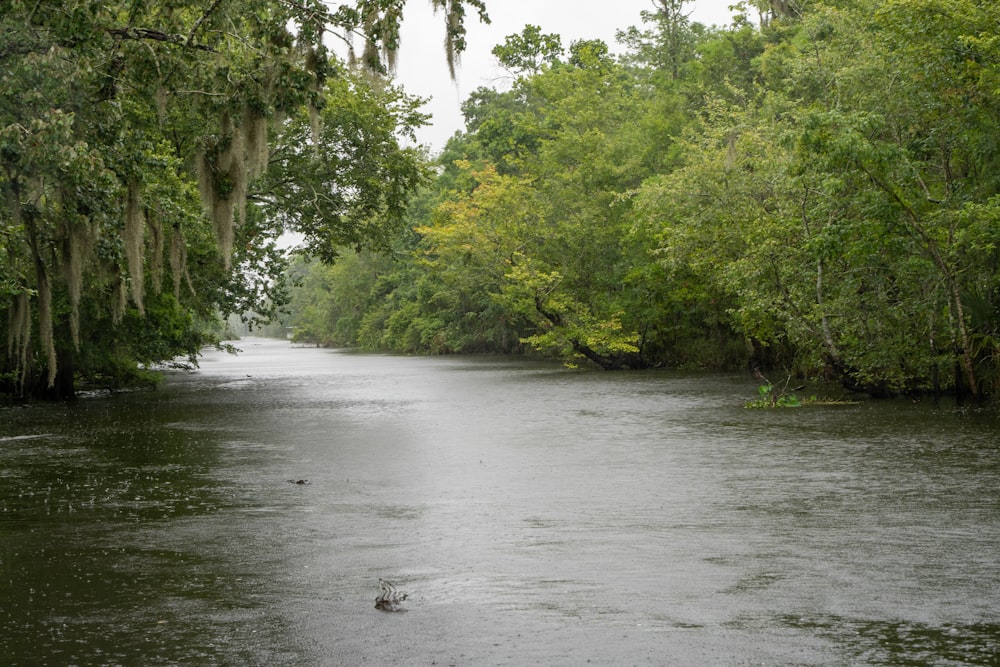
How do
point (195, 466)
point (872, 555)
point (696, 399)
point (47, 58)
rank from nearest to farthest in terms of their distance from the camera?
point (872, 555) → point (47, 58) → point (195, 466) → point (696, 399)

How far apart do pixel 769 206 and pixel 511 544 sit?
68.0 ft

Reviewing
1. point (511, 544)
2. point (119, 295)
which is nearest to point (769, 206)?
point (119, 295)

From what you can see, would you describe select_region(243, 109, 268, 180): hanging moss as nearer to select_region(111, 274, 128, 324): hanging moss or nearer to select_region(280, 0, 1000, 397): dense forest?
select_region(111, 274, 128, 324): hanging moss

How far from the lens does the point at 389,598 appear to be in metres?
6.95

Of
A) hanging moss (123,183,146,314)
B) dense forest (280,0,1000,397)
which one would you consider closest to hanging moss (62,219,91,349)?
hanging moss (123,183,146,314)

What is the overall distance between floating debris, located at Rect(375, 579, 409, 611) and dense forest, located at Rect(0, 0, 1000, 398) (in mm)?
5033

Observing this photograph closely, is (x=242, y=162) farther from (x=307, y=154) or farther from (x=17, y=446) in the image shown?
(x=307, y=154)

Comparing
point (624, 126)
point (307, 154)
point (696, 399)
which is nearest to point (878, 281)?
point (696, 399)

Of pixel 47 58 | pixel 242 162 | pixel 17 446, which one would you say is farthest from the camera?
pixel 17 446

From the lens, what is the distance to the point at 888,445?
51.5ft

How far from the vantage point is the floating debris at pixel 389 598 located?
6.85 metres

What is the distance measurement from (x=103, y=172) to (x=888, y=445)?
11515 millimetres

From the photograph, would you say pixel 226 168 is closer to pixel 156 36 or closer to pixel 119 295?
pixel 156 36

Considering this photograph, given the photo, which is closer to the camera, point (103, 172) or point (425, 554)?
point (425, 554)
